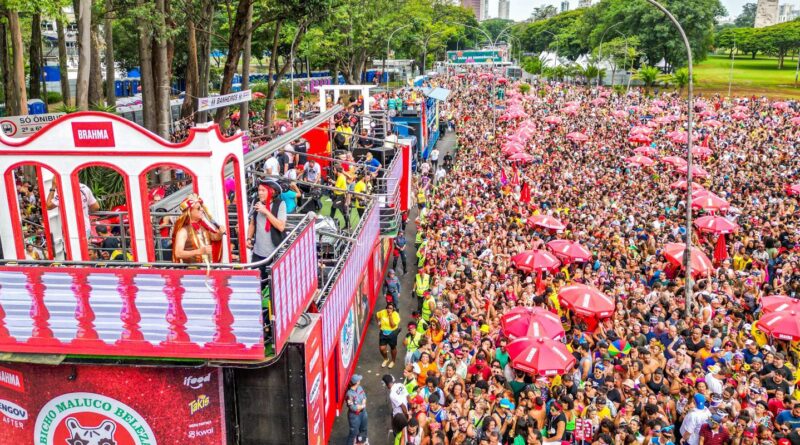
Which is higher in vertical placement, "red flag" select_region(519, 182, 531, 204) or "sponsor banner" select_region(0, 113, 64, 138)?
"sponsor banner" select_region(0, 113, 64, 138)

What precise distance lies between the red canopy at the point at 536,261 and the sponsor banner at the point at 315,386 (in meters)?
7.72

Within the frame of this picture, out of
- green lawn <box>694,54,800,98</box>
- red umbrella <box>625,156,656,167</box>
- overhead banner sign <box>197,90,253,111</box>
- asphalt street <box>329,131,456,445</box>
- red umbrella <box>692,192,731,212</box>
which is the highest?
green lawn <box>694,54,800,98</box>

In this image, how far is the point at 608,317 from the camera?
45.2ft

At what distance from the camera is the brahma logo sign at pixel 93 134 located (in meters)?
7.47

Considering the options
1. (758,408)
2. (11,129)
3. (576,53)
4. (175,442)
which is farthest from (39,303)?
(576,53)

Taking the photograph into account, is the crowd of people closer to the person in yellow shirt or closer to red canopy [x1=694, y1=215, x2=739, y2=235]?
the person in yellow shirt

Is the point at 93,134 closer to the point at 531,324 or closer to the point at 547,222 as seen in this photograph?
the point at 531,324

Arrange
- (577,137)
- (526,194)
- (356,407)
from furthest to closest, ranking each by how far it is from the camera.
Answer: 1. (577,137)
2. (526,194)
3. (356,407)

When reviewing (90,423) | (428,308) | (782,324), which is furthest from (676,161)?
(90,423)

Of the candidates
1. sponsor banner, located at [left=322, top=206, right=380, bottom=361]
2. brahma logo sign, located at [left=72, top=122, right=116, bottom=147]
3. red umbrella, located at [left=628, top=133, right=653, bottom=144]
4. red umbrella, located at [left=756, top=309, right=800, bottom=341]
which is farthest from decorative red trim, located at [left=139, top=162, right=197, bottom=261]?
red umbrella, located at [left=628, top=133, right=653, bottom=144]

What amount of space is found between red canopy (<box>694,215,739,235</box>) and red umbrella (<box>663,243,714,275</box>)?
2.22 m

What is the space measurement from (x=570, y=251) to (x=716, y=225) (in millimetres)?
5256

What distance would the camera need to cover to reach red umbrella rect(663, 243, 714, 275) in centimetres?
1592

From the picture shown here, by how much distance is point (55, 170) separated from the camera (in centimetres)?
772
